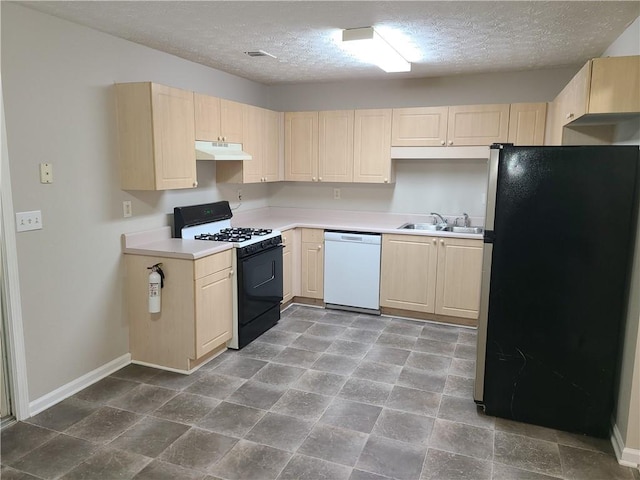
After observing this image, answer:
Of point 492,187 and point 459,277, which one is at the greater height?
point 492,187

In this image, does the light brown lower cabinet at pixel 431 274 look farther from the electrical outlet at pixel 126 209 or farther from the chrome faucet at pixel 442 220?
the electrical outlet at pixel 126 209

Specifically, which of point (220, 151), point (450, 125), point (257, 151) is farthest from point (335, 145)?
point (220, 151)

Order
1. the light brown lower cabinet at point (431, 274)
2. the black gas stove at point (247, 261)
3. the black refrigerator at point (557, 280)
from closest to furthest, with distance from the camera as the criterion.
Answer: the black refrigerator at point (557, 280) → the black gas stove at point (247, 261) → the light brown lower cabinet at point (431, 274)

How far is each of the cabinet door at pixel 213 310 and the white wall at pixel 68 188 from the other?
0.63m

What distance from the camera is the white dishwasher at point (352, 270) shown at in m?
4.59

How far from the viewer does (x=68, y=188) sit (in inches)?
115

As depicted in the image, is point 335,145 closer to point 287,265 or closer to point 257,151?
point 257,151

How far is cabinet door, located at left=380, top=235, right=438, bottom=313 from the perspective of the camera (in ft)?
14.4

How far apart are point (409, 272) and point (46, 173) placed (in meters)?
3.16

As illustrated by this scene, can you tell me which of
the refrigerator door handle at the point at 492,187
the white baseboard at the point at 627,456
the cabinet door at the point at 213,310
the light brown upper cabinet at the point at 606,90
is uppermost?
the light brown upper cabinet at the point at 606,90

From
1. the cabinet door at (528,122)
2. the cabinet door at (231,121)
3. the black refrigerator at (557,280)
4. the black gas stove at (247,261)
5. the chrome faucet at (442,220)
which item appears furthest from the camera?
the chrome faucet at (442,220)

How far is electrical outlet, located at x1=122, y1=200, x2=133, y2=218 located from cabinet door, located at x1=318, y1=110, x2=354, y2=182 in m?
2.20

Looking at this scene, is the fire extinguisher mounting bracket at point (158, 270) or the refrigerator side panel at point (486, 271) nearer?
the refrigerator side panel at point (486, 271)

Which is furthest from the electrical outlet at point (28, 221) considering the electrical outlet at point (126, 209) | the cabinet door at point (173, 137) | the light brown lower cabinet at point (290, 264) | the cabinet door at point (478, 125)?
the cabinet door at point (478, 125)
